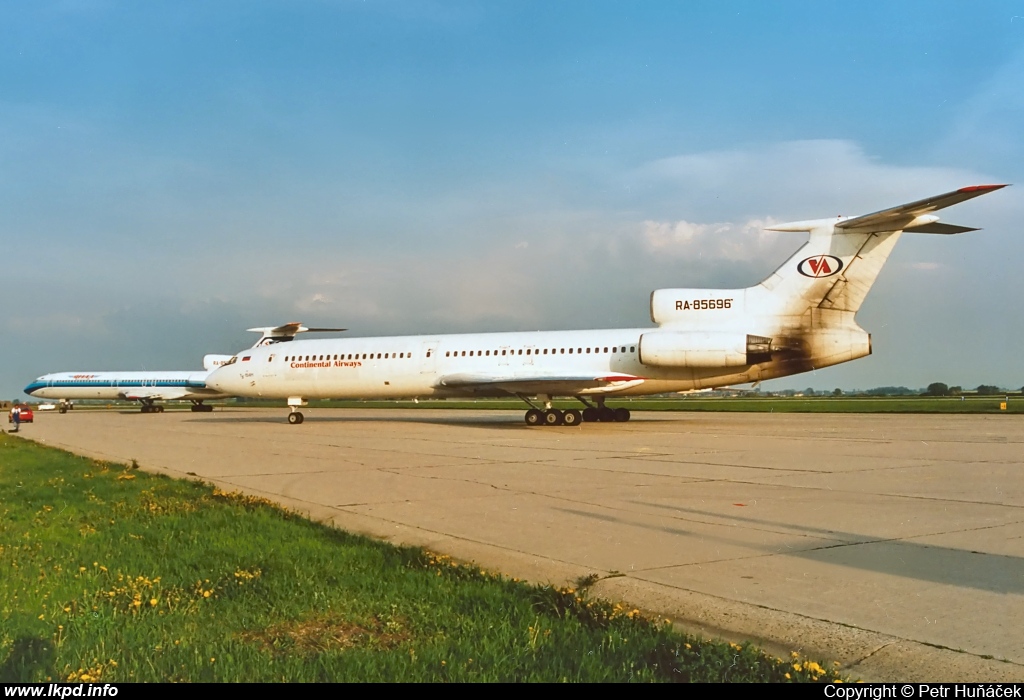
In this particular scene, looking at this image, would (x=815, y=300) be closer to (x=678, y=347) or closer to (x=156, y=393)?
(x=678, y=347)

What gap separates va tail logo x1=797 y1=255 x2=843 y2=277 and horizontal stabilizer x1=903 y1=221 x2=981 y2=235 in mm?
1965

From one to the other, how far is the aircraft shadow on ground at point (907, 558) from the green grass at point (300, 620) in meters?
2.12

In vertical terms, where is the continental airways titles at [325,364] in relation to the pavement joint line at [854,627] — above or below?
above

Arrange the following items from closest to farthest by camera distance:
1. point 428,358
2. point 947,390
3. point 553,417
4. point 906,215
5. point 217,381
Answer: point 906,215, point 553,417, point 428,358, point 217,381, point 947,390

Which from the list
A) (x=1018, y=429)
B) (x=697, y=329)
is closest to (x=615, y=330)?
(x=697, y=329)

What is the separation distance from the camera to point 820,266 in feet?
73.6

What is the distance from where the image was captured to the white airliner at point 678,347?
72.6ft

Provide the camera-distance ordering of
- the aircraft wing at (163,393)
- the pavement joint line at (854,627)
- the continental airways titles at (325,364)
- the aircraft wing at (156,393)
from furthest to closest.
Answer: the aircraft wing at (156,393) → the aircraft wing at (163,393) → the continental airways titles at (325,364) → the pavement joint line at (854,627)

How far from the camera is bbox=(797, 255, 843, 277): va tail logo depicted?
72.9ft

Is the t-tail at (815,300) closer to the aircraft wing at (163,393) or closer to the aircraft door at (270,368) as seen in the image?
the aircraft door at (270,368)

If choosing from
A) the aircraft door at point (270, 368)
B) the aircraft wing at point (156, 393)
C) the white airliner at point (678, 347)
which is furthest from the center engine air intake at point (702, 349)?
the aircraft wing at point (156, 393)

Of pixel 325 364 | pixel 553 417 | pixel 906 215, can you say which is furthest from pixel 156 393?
pixel 906 215

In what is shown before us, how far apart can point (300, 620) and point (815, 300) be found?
68.6 feet

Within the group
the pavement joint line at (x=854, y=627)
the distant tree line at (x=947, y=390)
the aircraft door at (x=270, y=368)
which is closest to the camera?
the pavement joint line at (x=854, y=627)
